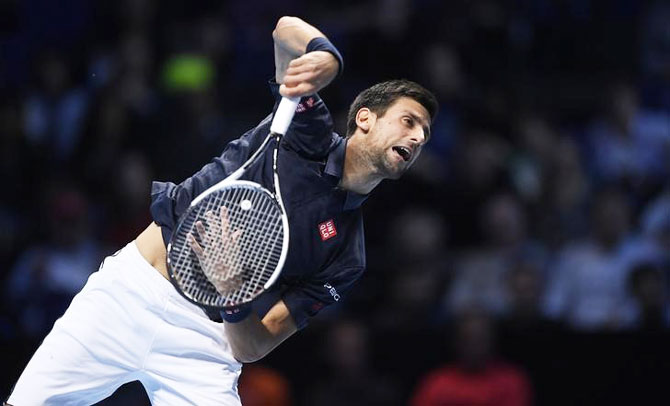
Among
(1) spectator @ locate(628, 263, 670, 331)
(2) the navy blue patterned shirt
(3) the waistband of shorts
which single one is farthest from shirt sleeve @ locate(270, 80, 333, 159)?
(1) spectator @ locate(628, 263, 670, 331)

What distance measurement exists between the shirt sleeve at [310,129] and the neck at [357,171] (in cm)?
12

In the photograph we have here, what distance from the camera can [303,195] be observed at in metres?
6.19

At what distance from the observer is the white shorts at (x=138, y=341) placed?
6.12 meters

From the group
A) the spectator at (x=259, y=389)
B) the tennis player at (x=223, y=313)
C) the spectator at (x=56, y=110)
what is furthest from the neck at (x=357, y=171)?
the spectator at (x=56, y=110)

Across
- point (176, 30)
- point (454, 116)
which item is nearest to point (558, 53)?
point (454, 116)

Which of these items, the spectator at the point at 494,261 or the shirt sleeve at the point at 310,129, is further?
the spectator at the point at 494,261

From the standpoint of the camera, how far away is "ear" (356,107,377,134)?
6244mm

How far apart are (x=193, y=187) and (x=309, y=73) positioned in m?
1.01

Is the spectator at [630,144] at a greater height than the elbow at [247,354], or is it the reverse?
the elbow at [247,354]

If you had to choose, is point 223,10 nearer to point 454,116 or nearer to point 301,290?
point 454,116

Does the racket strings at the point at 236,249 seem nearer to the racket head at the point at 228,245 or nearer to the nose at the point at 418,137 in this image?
the racket head at the point at 228,245

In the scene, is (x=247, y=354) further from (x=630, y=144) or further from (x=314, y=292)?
(x=630, y=144)

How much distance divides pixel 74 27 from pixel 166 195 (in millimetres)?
7948

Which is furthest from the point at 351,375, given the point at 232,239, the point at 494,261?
the point at 232,239
